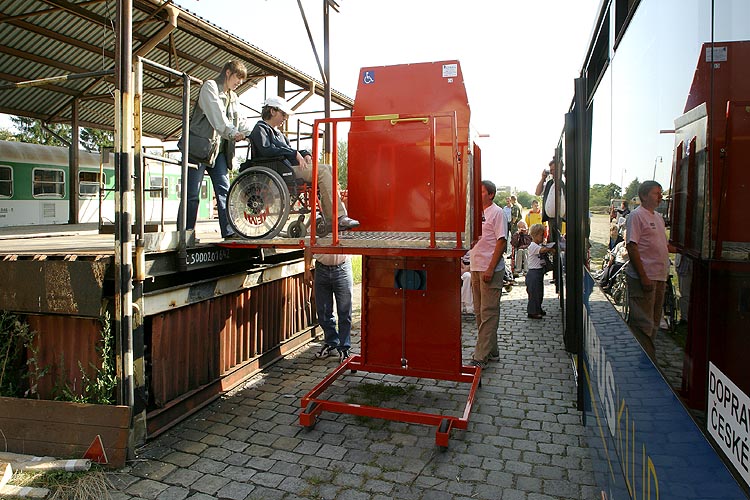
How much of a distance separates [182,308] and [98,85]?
1084 cm

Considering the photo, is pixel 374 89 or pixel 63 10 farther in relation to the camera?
pixel 63 10

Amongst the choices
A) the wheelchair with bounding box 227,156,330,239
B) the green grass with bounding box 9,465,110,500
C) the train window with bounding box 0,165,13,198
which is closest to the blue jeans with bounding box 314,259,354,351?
the wheelchair with bounding box 227,156,330,239

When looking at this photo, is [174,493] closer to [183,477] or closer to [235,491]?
[183,477]

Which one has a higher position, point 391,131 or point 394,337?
point 391,131

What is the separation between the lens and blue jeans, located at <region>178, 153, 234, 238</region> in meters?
5.12

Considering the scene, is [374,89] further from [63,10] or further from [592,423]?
[63,10]

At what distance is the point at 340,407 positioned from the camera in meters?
4.45

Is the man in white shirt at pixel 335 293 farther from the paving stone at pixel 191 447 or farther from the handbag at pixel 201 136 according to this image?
the paving stone at pixel 191 447

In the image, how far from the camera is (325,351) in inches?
262

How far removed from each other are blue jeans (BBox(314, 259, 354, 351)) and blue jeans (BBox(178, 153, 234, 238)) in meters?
1.49

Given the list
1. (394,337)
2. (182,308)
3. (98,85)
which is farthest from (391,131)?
(98,85)

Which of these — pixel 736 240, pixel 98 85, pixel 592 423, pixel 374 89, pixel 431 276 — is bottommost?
pixel 592 423

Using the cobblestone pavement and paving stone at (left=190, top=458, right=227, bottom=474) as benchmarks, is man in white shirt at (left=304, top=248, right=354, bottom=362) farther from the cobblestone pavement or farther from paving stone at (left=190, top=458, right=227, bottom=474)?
paving stone at (left=190, top=458, right=227, bottom=474)

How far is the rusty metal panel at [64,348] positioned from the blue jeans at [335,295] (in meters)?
2.76
